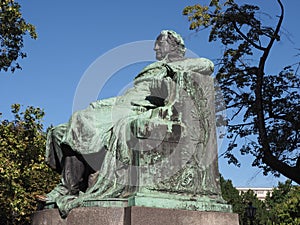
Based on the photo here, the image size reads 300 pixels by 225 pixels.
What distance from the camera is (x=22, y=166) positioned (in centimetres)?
1756

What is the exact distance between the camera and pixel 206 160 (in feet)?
18.5

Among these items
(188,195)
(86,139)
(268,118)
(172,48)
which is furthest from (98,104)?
(268,118)

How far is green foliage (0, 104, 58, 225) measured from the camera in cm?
1638

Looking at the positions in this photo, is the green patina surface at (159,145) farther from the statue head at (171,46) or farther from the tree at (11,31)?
the tree at (11,31)

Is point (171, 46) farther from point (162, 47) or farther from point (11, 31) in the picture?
point (11, 31)

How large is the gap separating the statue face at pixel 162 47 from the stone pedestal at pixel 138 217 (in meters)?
2.31

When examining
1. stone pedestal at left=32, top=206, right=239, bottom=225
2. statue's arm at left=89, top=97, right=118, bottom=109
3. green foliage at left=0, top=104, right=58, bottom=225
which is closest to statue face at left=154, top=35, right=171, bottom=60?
statue's arm at left=89, top=97, right=118, bottom=109

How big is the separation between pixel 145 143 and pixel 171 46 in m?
1.82

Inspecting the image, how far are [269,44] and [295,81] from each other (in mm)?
1276

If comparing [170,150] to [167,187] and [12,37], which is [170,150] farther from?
[12,37]

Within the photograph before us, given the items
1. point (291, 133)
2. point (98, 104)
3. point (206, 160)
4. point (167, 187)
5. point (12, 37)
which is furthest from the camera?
point (291, 133)

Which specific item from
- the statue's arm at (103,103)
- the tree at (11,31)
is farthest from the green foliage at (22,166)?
the statue's arm at (103,103)

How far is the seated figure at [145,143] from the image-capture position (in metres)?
5.26

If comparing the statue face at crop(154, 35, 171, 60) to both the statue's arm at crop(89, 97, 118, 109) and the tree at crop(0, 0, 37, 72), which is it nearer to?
the statue's arm at crop(89, 97, 118, 109)
